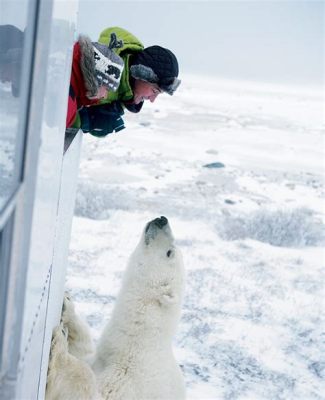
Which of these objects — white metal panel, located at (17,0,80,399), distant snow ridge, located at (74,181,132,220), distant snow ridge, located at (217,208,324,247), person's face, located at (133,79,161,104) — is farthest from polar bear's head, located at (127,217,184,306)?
distant snow ridge, located at (74,181,132,220)

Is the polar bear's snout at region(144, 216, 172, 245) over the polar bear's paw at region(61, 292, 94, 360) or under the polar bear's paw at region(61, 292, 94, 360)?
over

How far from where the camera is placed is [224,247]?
771 centimetres

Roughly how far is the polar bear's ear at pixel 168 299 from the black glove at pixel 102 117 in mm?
872

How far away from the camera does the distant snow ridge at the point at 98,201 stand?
8609mm

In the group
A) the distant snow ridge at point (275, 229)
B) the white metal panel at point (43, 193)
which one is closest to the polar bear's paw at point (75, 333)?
the white metal panel at point (43, 193)

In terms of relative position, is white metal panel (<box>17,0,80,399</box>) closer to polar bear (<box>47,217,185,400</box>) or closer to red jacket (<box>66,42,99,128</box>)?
red jacket (<box>66,42,99,128</box>)

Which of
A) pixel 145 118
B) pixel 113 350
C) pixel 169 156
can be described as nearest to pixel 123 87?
pixel 113 350

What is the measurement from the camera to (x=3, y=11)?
97 cm

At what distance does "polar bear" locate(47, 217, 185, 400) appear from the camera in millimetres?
2695

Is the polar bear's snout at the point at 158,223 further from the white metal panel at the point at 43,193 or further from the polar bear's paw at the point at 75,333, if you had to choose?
the white metal panel at the point at 43,193

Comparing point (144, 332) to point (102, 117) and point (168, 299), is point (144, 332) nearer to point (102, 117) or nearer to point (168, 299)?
point (168, 299)

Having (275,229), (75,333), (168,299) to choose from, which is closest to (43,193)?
(168,299)

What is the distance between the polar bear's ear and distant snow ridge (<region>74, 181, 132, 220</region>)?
567 cm

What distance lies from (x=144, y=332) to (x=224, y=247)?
16.4ft
